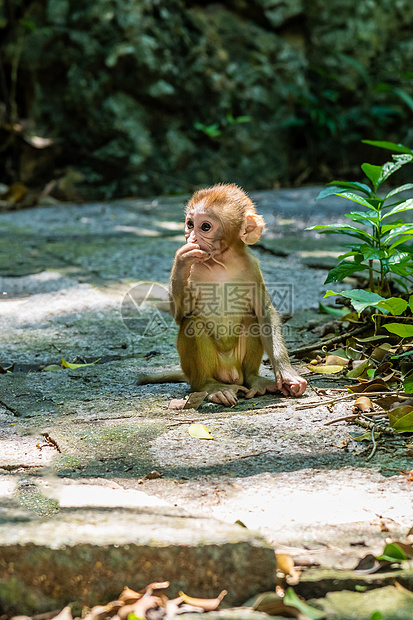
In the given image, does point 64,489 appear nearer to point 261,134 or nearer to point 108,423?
point 108,423

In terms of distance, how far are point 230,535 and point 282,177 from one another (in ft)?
31.0

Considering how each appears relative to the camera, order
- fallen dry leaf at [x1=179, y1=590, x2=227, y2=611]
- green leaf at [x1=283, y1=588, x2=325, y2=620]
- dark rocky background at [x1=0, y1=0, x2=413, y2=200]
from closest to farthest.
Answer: green leaf at [x1=283, y1=588, x2=325, y2=620], fallen dry leaf at [x1=179, y1=590, x2=227, y2=611], dark rocky background at [x1=0, y1=0, x2=413, y2=200]

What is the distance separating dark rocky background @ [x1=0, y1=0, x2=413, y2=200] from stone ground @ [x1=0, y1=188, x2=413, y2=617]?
516 cm

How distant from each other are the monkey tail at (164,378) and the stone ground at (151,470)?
47mm

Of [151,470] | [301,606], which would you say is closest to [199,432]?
[151,470]

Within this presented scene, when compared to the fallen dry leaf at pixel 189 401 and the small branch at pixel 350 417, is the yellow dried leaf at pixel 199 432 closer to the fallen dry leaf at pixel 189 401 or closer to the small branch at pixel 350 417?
the fallen dry leaf at pixel 189 401

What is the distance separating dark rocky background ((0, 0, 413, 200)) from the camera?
9516 mm

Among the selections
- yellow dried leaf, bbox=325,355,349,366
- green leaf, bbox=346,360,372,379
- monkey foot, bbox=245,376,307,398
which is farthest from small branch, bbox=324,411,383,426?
yellow dried leaf, bbox=325,355,349,366

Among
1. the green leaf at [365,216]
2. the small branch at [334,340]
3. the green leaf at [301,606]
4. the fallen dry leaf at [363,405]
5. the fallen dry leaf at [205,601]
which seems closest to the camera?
the green leaf at [301,606]

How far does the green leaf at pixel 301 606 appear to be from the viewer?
5.33 ft

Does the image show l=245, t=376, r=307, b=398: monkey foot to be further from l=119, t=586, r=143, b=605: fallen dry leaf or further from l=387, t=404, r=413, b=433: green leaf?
l=119, t=586, r=143, b=605: fallen dry leaf

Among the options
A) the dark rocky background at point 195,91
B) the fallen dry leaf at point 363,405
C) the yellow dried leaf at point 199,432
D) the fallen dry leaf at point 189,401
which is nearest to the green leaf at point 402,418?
the fallen dry leaf at point 363,405

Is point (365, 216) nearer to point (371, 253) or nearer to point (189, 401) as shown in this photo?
point (371, 253)

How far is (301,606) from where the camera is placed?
64.9 inches
